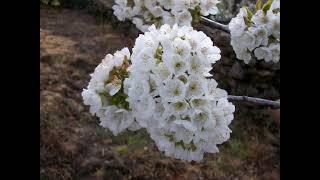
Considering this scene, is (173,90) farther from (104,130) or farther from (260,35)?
(104,130)

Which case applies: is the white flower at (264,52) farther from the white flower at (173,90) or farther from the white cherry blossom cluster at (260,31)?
the white flower at (173,90)

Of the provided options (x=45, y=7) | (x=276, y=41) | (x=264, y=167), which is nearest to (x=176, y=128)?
(x=276, y=41)

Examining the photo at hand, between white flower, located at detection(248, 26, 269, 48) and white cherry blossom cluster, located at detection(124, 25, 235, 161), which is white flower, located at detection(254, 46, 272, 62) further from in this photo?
white cherry blossom cluster, located at detection(124, 25, 235, 161)

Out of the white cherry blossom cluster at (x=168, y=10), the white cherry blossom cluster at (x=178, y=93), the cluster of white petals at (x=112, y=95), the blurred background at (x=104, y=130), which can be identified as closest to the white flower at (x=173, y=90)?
the white cherry blossom cluster at (x=178, y=93)

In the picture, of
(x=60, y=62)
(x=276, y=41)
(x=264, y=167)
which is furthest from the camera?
(x=60, y=62)

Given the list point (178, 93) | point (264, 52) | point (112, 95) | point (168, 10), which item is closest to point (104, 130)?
point (168, 10)
